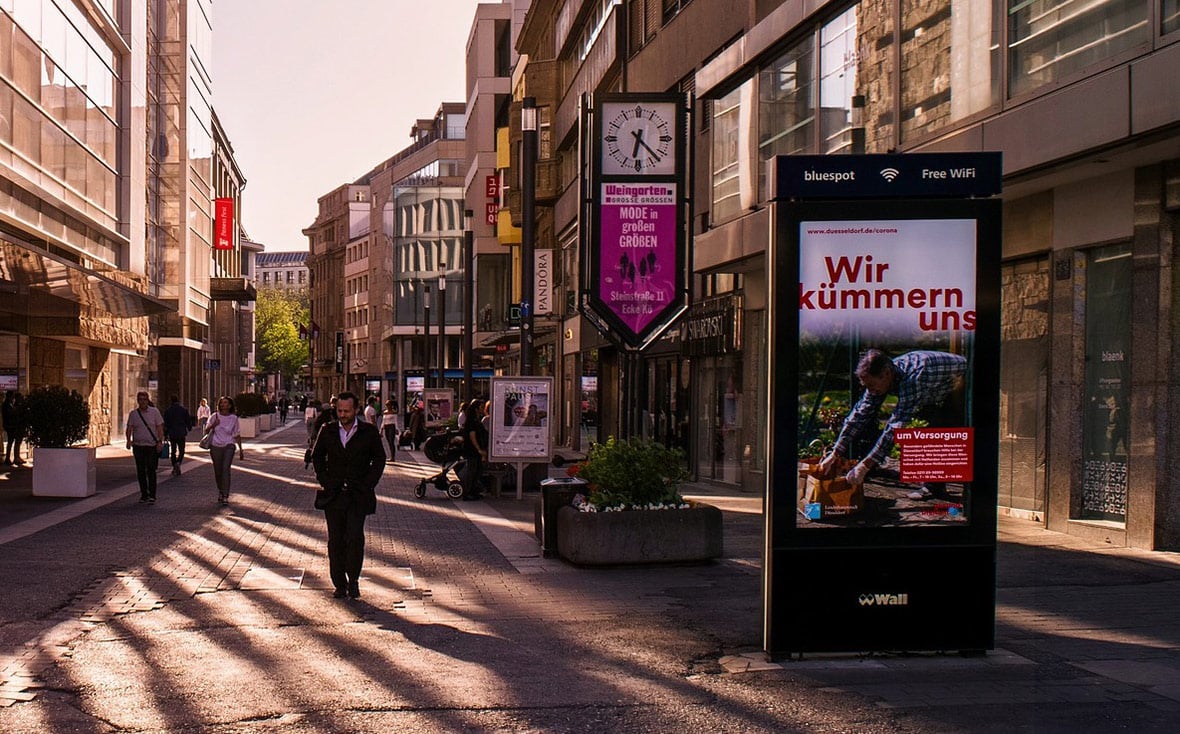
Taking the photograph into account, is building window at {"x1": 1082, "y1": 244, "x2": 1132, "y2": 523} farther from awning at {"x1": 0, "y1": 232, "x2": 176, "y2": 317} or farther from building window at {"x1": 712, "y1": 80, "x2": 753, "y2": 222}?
awning at {"x1": 0, "y1": 232, "x2": 176, "y2": 317}

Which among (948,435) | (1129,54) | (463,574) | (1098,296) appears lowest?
(463,574)

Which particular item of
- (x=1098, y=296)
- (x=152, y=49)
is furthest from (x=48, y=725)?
(x=152, y=49)

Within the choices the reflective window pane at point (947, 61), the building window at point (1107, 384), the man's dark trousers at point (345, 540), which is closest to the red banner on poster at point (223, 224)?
the reflective window pane at point (947, 61)

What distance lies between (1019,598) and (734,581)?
2.36 metres

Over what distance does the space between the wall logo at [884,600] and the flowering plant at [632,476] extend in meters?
4.83

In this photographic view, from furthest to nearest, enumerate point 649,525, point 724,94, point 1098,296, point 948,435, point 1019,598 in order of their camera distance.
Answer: point 724,94 → point 1098,296 → point 649,525 → point 1019,598 → point 948,435

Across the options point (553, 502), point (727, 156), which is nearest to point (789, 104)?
point (727, 156)

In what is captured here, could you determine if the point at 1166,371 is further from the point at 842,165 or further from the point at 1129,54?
the point at 842,165

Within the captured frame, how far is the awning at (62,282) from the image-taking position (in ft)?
74.6

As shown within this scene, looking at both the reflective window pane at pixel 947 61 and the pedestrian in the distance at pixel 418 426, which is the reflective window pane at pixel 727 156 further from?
the pedestrian in the distance at pixel 418 426

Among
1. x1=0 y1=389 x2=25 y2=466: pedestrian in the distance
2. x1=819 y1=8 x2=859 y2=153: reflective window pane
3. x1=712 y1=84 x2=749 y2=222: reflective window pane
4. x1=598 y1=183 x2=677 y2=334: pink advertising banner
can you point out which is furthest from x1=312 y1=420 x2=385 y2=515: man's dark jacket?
x1=712 y1=84 x2=749 y2=222: reflective window pane

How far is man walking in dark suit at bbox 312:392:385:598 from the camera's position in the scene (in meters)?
11.6

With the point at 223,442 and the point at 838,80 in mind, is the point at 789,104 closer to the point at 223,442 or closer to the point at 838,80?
the point at 838,80

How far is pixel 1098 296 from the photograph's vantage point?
594 inches
